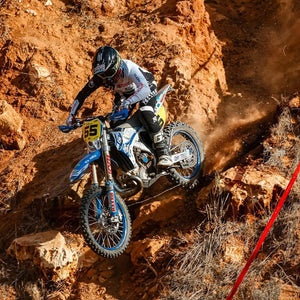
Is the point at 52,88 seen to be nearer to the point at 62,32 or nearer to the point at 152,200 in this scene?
the point at 62,32

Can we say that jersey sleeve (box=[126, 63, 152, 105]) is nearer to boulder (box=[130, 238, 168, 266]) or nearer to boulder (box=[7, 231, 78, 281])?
boulder (box=[130, 238, 168, 266])

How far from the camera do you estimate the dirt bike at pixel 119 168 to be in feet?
16.1

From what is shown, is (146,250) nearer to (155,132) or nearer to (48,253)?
(48,253)

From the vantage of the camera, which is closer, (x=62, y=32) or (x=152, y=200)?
(x=152, y=200)

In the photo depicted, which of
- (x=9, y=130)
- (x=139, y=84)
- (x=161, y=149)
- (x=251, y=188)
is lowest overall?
(x=251, y=188)

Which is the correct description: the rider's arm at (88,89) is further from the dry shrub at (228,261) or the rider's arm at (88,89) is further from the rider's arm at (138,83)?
the dry shrub at (228,261)

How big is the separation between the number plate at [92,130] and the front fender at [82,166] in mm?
183

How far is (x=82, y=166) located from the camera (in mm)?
4961

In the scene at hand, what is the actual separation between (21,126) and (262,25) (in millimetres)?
5794

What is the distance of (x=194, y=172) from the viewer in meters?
6.30

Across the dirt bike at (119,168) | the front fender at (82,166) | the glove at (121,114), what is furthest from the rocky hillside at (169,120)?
the glove at (121,114)

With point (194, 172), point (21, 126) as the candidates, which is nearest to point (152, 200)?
point (194, 172)

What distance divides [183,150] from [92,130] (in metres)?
1.65

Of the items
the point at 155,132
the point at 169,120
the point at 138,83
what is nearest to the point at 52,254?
the point at 155,132
